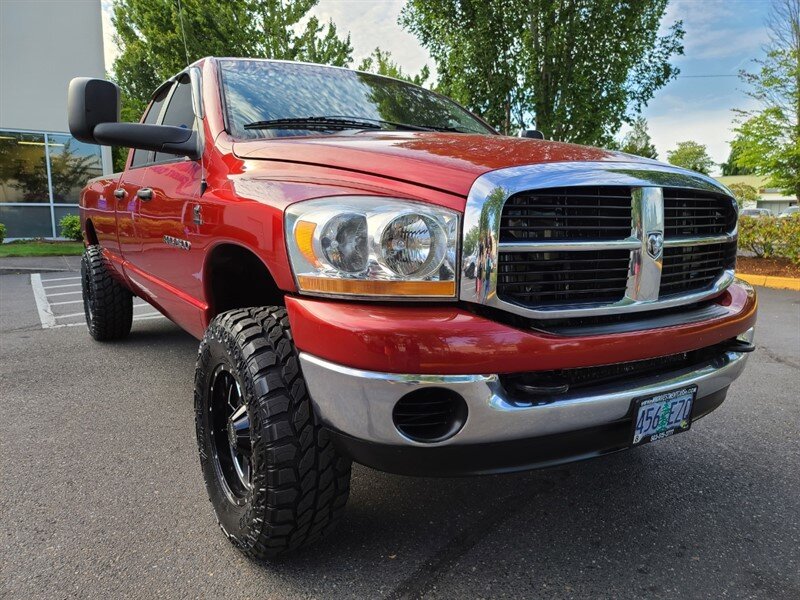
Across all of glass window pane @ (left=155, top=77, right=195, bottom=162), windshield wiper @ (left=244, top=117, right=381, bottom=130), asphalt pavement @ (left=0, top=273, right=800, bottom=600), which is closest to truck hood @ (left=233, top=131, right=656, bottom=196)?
windshield wiper @ (left=244, top=117, right=381, bottom=130)

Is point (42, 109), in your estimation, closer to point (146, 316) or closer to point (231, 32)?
point (231, 32)

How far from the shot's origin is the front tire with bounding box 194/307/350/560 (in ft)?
5.44

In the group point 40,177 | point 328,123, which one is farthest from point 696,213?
point 40,177

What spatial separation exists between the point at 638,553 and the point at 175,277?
2.24 meters

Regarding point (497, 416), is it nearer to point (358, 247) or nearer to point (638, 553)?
point (358, 247)

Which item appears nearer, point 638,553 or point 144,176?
point 638,553

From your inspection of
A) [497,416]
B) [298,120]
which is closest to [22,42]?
[298,120]

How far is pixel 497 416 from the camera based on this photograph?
1.51 metres

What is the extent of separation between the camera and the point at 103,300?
14.6 feet

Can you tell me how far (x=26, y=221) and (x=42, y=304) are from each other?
8.70m

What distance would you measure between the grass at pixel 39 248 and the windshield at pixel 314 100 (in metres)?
10.8

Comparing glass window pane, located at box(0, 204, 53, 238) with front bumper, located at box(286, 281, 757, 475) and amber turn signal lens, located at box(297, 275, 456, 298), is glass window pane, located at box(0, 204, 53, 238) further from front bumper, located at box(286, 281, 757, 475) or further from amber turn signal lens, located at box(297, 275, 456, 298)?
amber turn signal lens, located at box(297, 275, 456, 298)

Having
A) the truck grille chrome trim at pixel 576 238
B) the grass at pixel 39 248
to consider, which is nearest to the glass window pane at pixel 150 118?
the truck grille chrome trim at pixel 576 238

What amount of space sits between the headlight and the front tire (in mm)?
304
